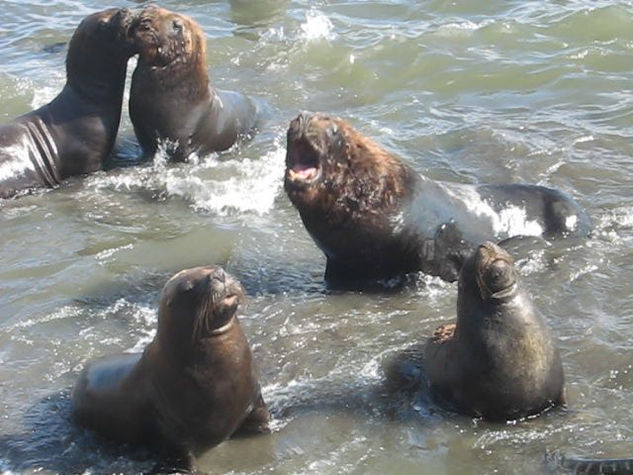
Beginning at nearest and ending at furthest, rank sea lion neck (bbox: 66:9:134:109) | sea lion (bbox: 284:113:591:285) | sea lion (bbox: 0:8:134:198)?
sea lion (bbox: 284:113:591:285) → sea lion (bbox: 0:8:134:198) → sea lion neck (bbox: 66:9:134:109)

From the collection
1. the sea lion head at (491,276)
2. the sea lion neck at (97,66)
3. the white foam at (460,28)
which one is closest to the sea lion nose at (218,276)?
the sea lion head at (491,276)

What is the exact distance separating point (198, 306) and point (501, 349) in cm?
164

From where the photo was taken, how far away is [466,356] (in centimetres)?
578

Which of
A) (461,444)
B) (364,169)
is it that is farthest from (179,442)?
(364,169)

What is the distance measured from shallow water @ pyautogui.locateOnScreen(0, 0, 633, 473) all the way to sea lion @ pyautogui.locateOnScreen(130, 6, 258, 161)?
0.27 meters

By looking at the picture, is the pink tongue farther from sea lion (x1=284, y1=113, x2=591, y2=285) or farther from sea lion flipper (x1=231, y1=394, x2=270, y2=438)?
sea lion flipper (x1=231, y1=394, x2=270, y2=438)

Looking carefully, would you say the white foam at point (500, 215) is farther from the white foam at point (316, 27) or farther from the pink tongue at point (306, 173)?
the white foam at point (316, 27)

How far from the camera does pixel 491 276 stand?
5668 mm

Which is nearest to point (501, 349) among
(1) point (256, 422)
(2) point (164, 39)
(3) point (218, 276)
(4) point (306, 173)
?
(1) point (256, 422)

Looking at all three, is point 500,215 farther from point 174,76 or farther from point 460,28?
point 460,28

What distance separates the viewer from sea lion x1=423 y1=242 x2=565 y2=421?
5.68m

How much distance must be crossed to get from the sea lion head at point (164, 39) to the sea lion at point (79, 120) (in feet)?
0.43

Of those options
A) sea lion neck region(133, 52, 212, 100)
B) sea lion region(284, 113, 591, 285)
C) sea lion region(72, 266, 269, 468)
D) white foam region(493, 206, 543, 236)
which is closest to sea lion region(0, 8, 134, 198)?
sea lion neck region(133, 52, 212, 100)

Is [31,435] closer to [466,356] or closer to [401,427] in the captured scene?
[401,427]
